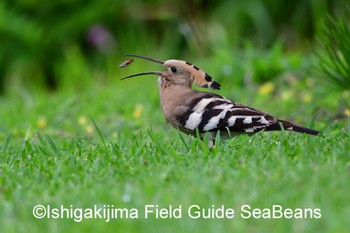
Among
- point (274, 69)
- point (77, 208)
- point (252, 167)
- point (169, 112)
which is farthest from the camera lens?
point (274, 69)

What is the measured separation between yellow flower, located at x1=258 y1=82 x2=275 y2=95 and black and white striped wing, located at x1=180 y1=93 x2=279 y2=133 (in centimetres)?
301

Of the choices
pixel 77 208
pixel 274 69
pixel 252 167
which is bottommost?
pixel 77 208

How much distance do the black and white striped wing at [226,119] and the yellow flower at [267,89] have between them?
3014mm

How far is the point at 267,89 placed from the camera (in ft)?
25.6

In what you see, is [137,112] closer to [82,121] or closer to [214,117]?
[82,121]

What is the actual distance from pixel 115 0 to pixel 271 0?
2259 millimetres

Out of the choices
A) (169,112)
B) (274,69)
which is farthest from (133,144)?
(274,69)

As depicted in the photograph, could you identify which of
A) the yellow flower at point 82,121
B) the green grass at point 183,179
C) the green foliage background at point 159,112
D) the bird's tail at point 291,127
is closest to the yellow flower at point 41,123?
the green foliage background at point 159,112

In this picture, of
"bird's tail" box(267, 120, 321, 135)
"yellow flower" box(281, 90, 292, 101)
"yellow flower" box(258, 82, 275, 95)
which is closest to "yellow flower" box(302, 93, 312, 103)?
"yellow flower" box(281, 90, 292, 101)

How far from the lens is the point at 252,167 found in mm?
3939

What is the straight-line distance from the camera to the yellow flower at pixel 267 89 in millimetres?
7784

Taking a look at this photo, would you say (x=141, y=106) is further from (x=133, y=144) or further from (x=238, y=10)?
(x=238, y=10)

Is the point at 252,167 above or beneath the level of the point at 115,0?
beneath

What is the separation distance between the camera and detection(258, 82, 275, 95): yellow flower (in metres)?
7.78
